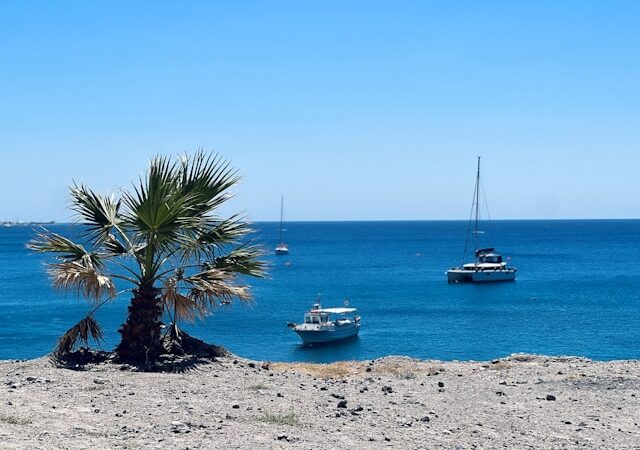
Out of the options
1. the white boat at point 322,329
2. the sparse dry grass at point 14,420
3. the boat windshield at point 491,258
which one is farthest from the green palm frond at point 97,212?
the boat windshield at point 491,258

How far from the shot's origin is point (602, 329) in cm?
5775

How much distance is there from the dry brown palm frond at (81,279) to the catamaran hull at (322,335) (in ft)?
120

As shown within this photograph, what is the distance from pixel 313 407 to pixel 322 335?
3989cm

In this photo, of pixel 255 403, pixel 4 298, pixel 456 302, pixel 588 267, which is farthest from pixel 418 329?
pixel 588 267

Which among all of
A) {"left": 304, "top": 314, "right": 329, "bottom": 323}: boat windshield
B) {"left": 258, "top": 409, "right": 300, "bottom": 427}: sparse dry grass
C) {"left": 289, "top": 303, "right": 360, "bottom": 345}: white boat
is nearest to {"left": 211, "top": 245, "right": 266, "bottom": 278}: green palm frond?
{"left": 258, "top": 409, "right": 300, "bottom": 427}: sparse dry grass

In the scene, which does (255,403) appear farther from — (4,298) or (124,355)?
(4,298)

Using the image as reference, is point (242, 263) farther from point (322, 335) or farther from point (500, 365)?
point (322, 335)

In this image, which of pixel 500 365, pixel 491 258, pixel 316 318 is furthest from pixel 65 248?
pixel 491 258

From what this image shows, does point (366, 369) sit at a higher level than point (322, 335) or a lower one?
higher

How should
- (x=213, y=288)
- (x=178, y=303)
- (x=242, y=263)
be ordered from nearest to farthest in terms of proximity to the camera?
(x=213, y=288) < (x=178, y=303) < (x=242, y=263)

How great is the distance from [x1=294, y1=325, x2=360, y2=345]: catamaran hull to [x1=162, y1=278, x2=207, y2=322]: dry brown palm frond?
3581 cm

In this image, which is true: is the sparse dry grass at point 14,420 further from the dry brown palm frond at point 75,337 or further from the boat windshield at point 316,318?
the boat windshield at point 316,318

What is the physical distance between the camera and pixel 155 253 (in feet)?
51.7

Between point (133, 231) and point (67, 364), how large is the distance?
2.81 meters
